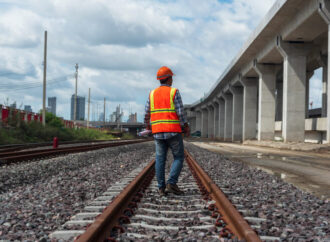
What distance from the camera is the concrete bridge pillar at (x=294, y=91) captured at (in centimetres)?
2534

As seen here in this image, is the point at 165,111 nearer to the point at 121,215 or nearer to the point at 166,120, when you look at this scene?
the point at 166,120

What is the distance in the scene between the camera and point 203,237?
307 centimetres

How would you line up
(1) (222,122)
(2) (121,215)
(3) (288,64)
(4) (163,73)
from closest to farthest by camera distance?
(2) (121,215)
(4) (163,73)
(3) (288,64)
(1) (222,122)

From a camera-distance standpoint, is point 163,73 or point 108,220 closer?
point 108,220

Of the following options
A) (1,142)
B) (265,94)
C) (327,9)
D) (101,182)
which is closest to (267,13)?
(327,9)

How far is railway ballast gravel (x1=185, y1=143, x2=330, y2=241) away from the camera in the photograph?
3.21 m

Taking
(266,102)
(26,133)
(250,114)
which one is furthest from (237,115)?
(26,133)

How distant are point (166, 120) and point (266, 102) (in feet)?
98.5

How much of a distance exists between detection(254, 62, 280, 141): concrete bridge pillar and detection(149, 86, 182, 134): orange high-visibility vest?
1145 inches

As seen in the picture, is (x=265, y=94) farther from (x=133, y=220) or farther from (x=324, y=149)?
(x=133, y=220)

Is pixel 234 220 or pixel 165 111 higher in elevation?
pixel 165 111

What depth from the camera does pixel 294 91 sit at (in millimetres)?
25547

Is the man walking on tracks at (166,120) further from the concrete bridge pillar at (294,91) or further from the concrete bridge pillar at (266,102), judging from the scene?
the concrete bridge pillar at (266,102)

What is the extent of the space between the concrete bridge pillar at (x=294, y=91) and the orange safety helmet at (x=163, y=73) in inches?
868
